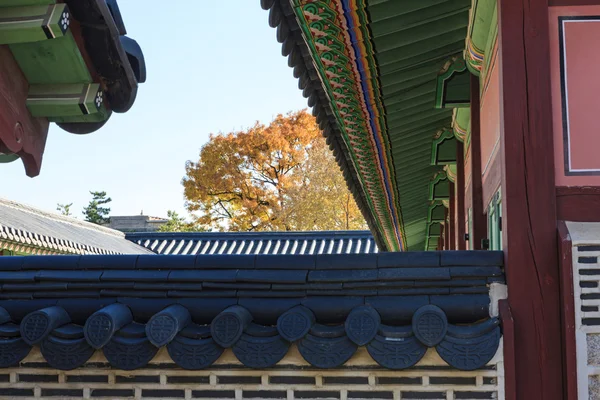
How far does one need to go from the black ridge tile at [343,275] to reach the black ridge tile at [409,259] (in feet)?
0.22

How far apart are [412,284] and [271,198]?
2350cm

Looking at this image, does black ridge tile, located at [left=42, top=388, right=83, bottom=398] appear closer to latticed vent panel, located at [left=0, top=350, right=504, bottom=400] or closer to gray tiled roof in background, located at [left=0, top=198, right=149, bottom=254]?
latticed vent panel, located at [left=0, top=350, right=504, bottom=400]

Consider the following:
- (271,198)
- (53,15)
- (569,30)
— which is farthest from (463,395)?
(271,198)

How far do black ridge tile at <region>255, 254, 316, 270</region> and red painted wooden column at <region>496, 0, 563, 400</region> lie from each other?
892mm

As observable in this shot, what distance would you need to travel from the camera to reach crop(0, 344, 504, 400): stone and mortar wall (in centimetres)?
352

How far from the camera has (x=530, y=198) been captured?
3.57m

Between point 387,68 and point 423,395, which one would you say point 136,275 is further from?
point 387,68

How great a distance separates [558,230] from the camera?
11.6ft

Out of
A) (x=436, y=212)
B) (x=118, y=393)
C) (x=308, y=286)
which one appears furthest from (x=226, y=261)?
(x=436, y=212)

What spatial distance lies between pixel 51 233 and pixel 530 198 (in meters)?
13.1

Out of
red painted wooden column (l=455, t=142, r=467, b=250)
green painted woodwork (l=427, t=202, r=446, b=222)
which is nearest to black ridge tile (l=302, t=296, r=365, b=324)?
red painted wooden column (l=455, t=142, r=467, b=250)

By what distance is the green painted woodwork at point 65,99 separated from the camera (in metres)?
3.44

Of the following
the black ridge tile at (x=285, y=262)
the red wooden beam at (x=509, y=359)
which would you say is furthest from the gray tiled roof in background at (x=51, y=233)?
the red wooden beam at (x=509, y=359)

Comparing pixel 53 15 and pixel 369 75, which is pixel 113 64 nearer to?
pixel 53 15
